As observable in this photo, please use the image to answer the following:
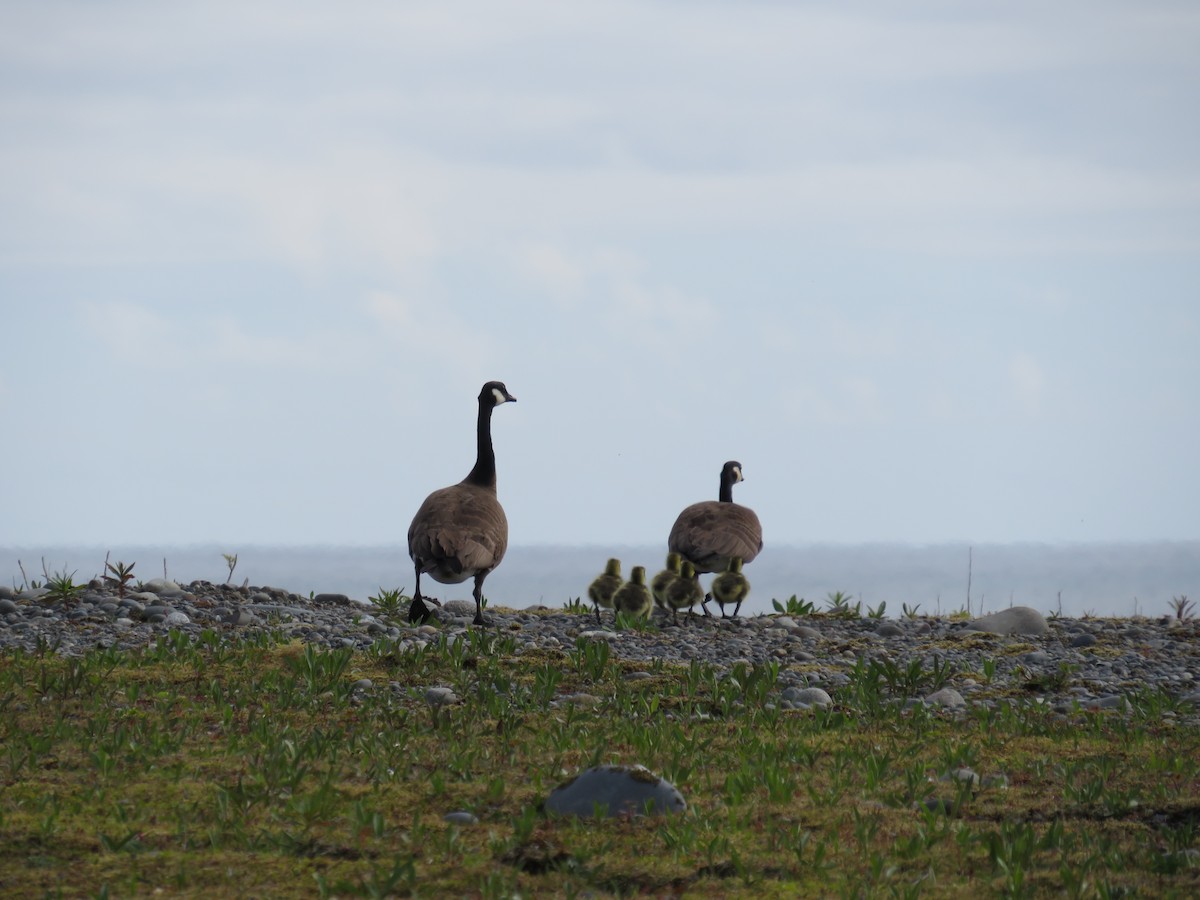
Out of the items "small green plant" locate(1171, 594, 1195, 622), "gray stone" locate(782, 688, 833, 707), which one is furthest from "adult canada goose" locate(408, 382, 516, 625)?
"small green plant" locate(1171, 594, 1195, 622)

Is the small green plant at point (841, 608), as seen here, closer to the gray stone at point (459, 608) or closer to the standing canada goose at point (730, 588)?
the standing canada goose at point (730, 588)

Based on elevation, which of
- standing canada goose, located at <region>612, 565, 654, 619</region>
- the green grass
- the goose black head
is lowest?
the green grass

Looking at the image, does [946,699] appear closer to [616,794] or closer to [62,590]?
[616,794]

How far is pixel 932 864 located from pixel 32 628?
1048 cm

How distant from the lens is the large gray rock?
16.7m

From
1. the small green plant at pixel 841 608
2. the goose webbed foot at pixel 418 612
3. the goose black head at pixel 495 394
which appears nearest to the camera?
the goose webbed foot at pixel 418 612

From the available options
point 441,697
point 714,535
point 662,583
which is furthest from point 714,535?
point 441,697

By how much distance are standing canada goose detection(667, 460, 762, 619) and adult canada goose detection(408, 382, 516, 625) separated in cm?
350

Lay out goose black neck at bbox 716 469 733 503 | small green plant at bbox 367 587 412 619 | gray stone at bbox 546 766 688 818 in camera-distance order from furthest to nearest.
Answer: goose black neck at bbox 716 469 733 503 < small green plant at bbox 367 587 412 619 < gray stone at bbox 546 766 688 818

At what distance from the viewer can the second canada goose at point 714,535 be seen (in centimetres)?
2009

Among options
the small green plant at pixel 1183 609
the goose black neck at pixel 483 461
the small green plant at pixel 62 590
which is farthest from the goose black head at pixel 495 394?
the small green plant at pixel 1183 609

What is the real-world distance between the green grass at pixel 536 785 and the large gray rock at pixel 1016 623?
5.66m

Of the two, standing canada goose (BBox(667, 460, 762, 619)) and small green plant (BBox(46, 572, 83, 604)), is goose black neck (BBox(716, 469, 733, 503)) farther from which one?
small green plant (BBox(46, 572, 83, 604))

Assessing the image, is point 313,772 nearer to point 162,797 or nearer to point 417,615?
point 162,797
